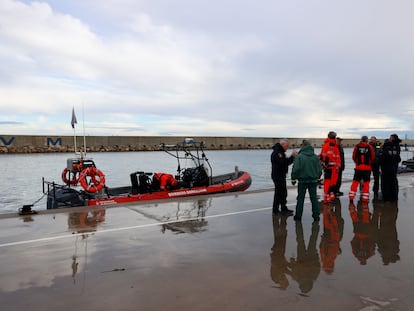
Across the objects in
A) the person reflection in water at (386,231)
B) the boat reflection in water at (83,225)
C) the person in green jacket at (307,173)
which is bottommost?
the person reflection in water at (386,231)

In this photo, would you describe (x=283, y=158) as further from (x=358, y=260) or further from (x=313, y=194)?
(x=358, y=260)

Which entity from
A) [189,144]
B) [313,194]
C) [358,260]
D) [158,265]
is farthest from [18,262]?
[189,144]

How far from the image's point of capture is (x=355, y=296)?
2820 mm

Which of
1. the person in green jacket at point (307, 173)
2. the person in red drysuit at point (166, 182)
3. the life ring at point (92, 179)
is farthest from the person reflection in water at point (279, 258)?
the life ring at point (92, 179)

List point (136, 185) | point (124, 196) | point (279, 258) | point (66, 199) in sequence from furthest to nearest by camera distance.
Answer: point (136, 185) → point (124, 196) → point (66, 199) → point (279, 258)

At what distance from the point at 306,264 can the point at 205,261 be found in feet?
3.53

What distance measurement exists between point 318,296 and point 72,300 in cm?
206

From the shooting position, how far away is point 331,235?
15.3 ft

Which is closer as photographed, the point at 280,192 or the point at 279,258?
the point at 279,258

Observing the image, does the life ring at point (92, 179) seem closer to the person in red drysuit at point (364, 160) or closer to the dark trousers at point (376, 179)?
the person in red drysuit at point (364, 160)

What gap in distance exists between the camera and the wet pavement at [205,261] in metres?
2.78

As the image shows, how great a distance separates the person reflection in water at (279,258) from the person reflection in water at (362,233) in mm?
830

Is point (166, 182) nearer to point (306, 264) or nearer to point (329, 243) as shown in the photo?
point (329, 243)

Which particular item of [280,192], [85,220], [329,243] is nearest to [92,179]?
[85,220]
